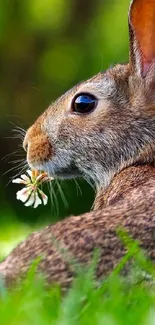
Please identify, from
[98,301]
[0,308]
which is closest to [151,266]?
[98,301]

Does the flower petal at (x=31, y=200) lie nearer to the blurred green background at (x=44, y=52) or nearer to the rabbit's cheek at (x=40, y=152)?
the rabbit's cheek at (x=40, y=152)

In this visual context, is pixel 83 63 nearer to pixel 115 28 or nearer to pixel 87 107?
pixel 115 28

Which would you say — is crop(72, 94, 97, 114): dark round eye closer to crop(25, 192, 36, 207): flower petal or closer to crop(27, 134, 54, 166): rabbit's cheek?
crop(27, 134, 54, 166): rabbit's cheek

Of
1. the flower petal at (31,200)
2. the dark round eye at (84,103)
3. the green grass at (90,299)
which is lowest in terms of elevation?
the green grass at (90,299)

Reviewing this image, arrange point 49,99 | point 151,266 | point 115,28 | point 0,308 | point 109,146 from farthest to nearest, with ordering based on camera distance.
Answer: point 49,99 < point 115,28 < point 109,146 < point 151,266 < point 0,308

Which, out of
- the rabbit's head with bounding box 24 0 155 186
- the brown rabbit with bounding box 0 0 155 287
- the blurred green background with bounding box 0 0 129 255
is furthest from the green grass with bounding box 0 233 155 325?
the blurred green background with bounding box 0 0 129 255

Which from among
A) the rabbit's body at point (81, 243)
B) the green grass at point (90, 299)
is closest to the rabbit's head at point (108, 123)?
the rabbit's body at point (81, 243)
